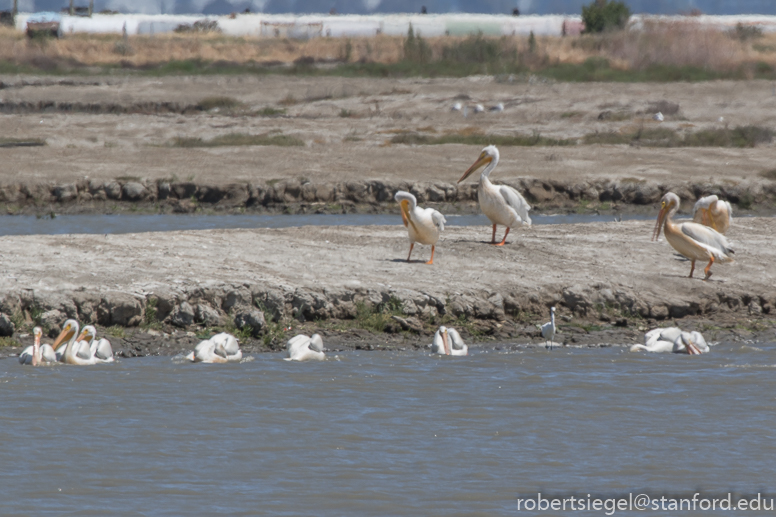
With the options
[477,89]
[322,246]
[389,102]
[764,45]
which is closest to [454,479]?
[322,246]

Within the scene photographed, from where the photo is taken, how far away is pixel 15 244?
10.9 meters

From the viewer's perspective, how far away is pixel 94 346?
8.38m

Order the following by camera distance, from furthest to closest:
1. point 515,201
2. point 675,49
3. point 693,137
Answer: point 675,49
point 693,137
point 515,201

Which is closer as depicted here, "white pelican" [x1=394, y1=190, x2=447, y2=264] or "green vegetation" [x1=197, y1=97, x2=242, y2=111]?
"white pelican" [x1=394, y1=190, x2=447, y2=264]

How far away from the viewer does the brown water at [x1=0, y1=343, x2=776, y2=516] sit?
5.81 metres

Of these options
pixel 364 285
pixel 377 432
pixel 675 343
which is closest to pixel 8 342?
pixel 364 285

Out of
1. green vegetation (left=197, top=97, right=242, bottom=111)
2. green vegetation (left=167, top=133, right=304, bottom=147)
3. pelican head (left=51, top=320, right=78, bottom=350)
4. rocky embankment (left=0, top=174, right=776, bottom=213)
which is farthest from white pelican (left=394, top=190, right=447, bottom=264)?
green vegetation (left=197, top=97, right=242, bottom=111)

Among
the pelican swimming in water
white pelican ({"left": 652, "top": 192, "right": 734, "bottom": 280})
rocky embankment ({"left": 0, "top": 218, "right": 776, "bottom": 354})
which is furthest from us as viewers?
white pelican ({"left": 652, "top": 192, "right": 734, "bottom": 280})

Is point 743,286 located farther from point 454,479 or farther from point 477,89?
point 477,89

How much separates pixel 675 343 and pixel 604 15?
58430 mm

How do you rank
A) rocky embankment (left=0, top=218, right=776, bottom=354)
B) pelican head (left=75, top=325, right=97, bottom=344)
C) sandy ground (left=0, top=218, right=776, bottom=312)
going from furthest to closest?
sandy ground (left=0, top=218, right=776, bottom=312) → rocky embankment (left=0, top=218, right=776, bottom=354) → pelican head (left=75, top=325, right=97, bottom=344)

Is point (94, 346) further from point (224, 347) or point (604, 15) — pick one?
point (604, 15)

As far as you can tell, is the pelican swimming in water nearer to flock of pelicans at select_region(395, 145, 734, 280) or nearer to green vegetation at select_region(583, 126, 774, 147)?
flock of pelicans at select_region(395, 145, 734, 280)

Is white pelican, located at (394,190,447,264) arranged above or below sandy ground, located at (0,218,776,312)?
above
